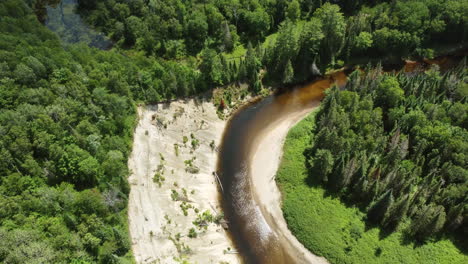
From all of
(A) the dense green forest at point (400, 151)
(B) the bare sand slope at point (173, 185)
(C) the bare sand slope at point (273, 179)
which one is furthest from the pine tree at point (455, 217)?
(B) the bare sand slope at point (173, 185)

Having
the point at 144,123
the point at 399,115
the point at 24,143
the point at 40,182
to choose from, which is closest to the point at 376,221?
the point at 399,115

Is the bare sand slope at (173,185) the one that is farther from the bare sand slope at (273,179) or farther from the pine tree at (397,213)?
the pine tree at (397,213)

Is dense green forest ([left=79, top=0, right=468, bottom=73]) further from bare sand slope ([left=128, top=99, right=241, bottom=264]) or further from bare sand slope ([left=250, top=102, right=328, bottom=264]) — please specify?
bare sand slope ([left=128, top=99, right=241, bottom=264])

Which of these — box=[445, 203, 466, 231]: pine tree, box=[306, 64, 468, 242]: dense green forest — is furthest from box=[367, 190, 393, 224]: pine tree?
box=[445, 203, 466, 231]: pine tree

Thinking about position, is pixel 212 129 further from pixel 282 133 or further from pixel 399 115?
pixel 399 115

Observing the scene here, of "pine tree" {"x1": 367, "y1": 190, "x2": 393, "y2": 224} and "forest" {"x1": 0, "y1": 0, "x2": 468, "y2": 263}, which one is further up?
"forest" {"x1": 0, "y1": 0, "x2": 468, "y2": 263}

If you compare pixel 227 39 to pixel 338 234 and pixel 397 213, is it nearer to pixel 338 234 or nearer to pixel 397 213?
pixel 338 234

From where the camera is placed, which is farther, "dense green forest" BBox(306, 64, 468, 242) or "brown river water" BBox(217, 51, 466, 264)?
"brown river water" BBox(217, 51, 466, 264)

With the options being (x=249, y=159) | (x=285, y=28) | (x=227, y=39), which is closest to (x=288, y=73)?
(x=285, y=28)
